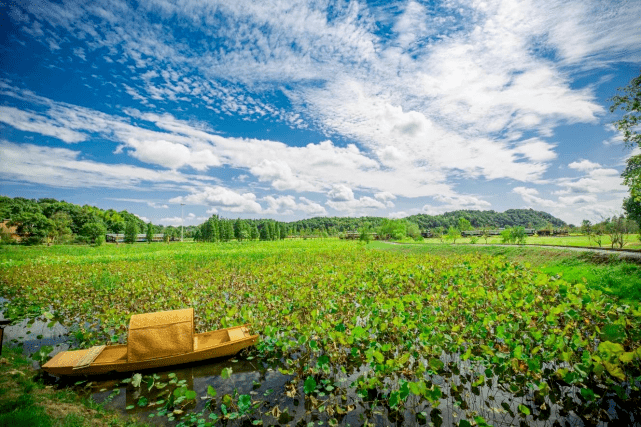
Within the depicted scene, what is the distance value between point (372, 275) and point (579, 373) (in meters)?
10.0

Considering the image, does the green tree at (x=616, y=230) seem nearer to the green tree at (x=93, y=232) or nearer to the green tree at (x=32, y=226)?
the green tree at (x=93, y=232)

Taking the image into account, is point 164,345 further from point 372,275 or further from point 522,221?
point 522,221

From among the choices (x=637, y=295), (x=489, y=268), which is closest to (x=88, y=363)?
(x=489, y=268)

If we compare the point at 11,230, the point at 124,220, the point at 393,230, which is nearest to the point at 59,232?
the point at 11,230

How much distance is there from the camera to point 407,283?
42.2ft

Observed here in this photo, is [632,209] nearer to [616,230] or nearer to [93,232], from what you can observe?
[616,230]

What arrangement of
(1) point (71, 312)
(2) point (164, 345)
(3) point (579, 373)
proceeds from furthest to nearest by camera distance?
1. (1) point (71, 312)
2. (2) point (164, 345)
3. (3) point (579, 373)

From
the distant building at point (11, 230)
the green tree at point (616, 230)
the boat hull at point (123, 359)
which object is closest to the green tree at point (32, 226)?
the distant building at point (11, 230)

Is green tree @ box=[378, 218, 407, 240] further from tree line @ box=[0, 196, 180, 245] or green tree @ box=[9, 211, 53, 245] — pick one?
green tree @ box=[9, 211, 53, 245]

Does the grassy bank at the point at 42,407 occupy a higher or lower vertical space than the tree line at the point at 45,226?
lower

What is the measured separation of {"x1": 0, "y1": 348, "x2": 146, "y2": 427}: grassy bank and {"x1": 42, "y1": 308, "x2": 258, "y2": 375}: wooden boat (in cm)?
45

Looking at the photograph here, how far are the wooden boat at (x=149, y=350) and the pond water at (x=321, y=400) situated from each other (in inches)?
12.5

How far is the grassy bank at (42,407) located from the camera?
4.36 m

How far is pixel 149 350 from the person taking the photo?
6363 mm
